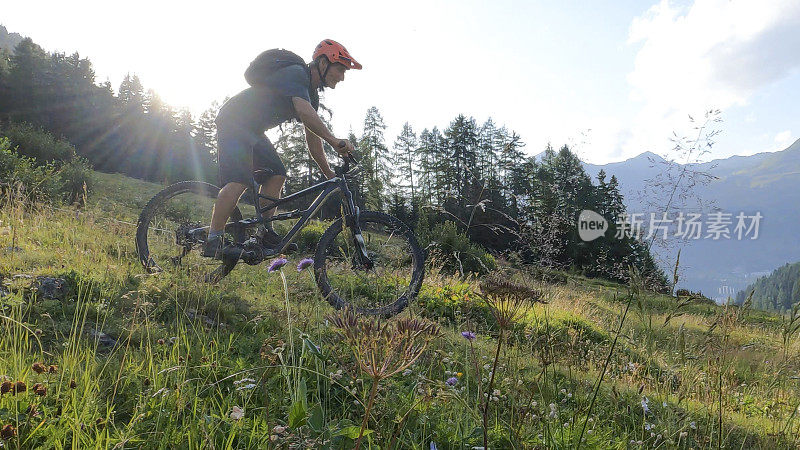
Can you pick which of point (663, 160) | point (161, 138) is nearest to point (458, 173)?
point (161, 138)

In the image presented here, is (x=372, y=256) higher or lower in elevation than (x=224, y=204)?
lower

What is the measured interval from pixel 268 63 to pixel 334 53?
0.73 metres

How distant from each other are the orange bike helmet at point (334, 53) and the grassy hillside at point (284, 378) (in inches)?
103

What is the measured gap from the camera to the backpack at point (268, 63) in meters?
4.39

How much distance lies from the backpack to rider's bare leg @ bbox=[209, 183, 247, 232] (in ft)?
3.87

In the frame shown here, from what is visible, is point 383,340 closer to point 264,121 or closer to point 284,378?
point 284,378

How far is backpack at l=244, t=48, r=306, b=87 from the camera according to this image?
439 cm

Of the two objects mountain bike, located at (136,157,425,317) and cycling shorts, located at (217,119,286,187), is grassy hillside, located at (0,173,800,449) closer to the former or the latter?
mountain bike, located at (136,157,425,317)

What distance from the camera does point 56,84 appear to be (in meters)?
38.4

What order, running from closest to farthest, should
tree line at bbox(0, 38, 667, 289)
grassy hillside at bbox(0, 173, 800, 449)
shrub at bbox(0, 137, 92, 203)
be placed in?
grassy hillside at bbox(0, 173, 800, 449) → shrub at bbox(0, 137, 92, 203) → tree line at bbox(0, 38, 667, 289)

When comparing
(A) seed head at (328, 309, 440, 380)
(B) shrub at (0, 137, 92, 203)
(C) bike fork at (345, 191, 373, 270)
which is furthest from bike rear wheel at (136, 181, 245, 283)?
(A) seed head at (328, 309, 440, 380)

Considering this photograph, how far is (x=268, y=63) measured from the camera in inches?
173

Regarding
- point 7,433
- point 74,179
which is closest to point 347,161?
point 7,433

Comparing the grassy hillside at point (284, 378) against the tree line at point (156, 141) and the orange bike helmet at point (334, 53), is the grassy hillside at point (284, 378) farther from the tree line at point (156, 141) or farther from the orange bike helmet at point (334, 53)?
the tree line at point (156, 141)
